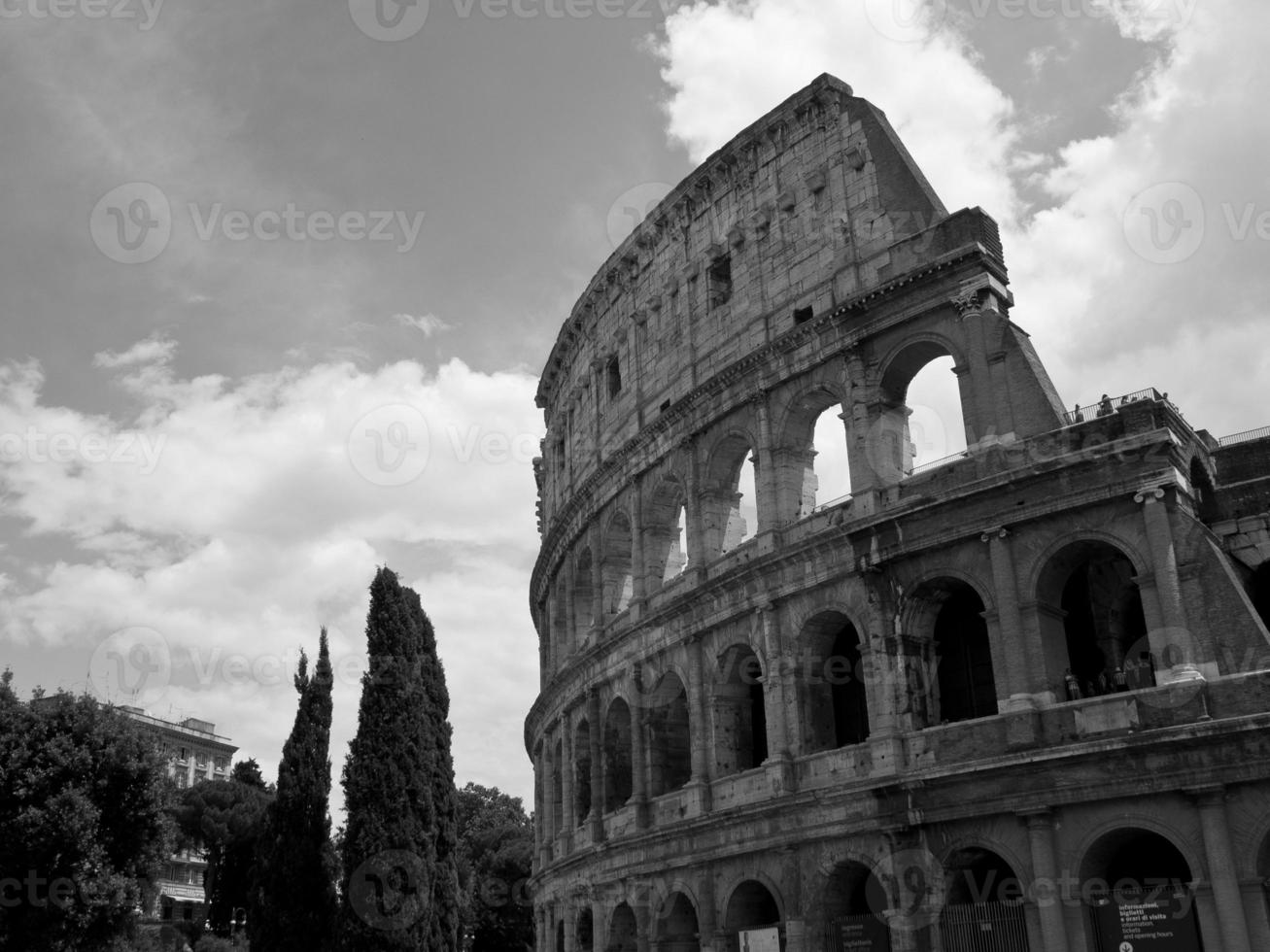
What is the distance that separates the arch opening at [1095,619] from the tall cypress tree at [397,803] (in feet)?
52.5

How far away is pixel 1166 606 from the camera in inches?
650

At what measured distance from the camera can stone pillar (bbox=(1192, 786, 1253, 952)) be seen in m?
14.9

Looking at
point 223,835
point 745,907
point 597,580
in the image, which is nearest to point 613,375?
point 597,580

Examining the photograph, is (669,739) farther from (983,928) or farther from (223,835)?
(223,835)

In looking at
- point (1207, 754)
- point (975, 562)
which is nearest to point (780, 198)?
point (975, 562)

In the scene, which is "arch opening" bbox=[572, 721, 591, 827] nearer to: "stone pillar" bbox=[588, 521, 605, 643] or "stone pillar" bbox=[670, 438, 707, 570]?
"stone pillar" bbox=[588, 521, 605, 643]

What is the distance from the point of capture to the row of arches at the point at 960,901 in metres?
16.2

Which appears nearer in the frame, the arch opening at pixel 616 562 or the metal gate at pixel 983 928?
the metal gate at pixel 983 928

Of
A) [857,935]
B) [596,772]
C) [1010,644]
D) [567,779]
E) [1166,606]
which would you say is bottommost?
[857,935]

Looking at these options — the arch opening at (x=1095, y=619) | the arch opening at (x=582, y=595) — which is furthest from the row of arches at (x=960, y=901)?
the arch opening at (x=582, y=595)

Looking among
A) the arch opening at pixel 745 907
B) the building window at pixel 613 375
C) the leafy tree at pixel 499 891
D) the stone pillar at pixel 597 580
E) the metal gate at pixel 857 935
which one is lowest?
the metal gate at pixel 857 935

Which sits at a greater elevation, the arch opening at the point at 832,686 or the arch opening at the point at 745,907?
the arch opening at the point at 832,686

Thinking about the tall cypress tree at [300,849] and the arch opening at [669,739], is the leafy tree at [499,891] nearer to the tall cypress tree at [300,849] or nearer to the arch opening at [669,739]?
the tall cypress tree at [300,849]

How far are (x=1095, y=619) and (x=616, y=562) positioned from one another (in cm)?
1223
